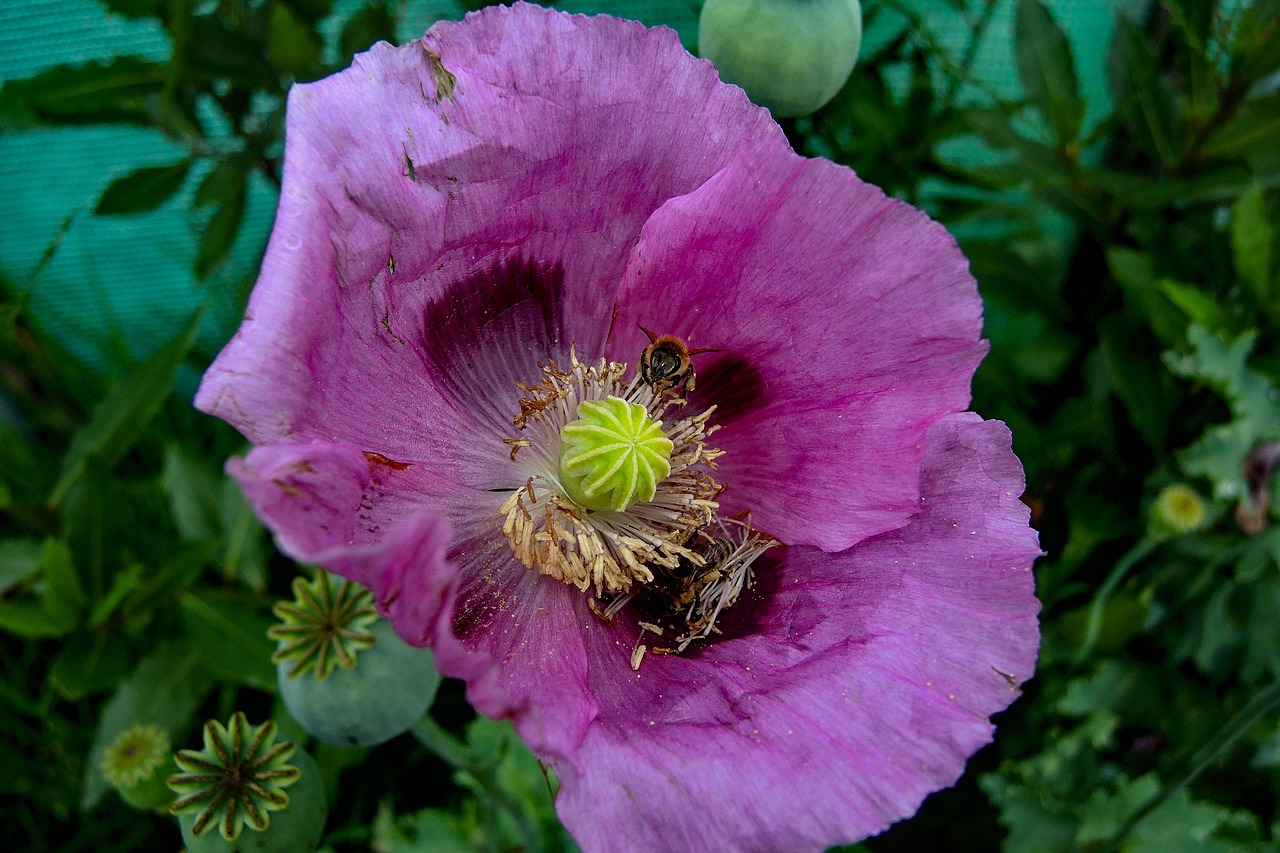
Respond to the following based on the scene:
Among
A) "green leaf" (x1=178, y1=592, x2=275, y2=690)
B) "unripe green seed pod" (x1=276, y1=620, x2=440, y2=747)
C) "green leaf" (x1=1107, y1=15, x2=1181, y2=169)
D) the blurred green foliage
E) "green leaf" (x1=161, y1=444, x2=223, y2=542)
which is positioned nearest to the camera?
"unripe green seed pod" (x1=276, y1=620, x2=440, y2=747)

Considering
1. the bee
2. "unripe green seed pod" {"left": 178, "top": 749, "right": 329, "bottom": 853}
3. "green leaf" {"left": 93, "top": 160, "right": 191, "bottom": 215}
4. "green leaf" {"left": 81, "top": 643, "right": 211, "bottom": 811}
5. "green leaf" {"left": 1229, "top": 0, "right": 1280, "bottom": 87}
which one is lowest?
"green leaf" {"left": 81, "top": 643, "right": 211, "bottom": 811}

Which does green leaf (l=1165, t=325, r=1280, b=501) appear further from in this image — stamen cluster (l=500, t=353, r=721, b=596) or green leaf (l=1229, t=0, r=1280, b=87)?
stamen cluster (l=500, t=353, r=721, b=596)

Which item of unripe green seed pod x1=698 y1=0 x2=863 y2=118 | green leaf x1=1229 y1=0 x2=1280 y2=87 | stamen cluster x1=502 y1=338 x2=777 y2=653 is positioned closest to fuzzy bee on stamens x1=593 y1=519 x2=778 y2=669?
stamen cluster x1=502 y1=338 x2=777 y2=653

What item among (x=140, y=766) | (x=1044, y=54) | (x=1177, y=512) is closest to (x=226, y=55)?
(x=140, y=766)

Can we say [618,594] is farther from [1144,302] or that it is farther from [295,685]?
[1144,302]

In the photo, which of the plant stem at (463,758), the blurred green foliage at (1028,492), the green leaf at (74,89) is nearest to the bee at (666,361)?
the blurred green foliage at (1028,492)

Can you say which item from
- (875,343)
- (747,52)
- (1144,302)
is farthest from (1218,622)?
(747,52)

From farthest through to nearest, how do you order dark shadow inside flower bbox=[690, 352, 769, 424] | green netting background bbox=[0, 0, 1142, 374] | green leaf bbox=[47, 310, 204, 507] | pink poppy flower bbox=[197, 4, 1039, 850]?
1. green netting background bbox=[0, 0, 1142, 374]
2. green leaf bbox=[47, 310, 204, 507]
3. dark shadow inside flower bbox=[690, 352, 769, 424]
4. pink poppy flower bbox=[197, 4, 1039, 850]
